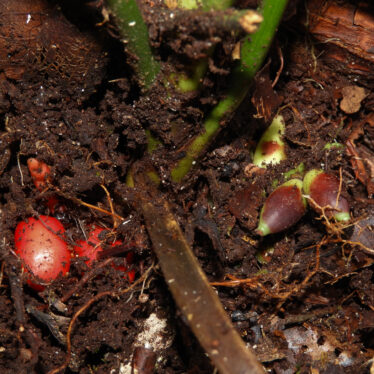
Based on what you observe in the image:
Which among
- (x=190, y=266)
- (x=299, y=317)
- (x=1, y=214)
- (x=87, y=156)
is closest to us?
(x=190, y=266)

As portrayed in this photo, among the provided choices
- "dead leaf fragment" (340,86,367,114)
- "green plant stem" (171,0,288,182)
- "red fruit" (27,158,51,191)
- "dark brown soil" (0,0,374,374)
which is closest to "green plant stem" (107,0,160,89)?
"dark brown soil" (0,0,374,374)

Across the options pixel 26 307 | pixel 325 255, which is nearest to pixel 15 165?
pixel 26 307

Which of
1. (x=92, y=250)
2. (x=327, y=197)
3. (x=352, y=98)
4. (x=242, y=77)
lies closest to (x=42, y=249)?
(x=92, y=250)

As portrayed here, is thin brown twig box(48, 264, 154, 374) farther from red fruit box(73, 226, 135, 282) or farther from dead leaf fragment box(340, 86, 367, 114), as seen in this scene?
dead leaf fragment box(340, 86, 367, 114)

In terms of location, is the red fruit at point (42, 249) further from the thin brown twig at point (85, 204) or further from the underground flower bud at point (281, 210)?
the underground flower bud at point (281, 210)

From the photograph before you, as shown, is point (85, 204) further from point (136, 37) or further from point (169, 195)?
point (136, 37)

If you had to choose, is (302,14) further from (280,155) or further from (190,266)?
(190,266)
